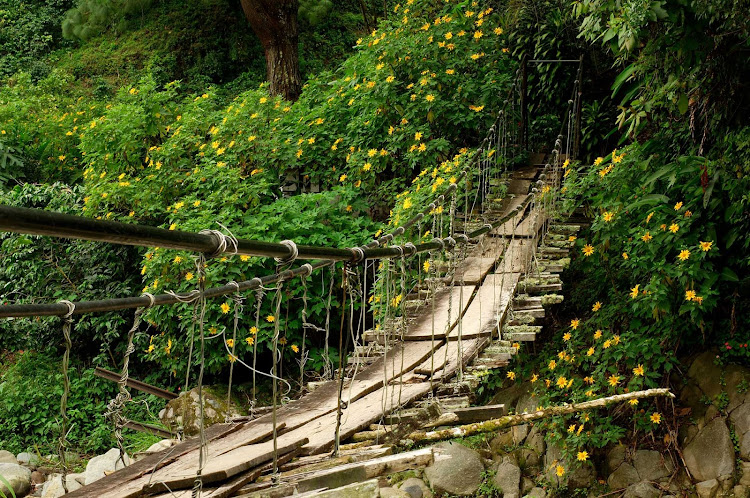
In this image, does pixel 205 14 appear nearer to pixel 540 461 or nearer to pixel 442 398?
pixel 540 461

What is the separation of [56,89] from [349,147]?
5.24 m

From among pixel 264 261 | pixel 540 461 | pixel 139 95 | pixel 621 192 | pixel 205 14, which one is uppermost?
pixel 205 14

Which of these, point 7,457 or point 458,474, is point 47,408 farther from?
point 458,474

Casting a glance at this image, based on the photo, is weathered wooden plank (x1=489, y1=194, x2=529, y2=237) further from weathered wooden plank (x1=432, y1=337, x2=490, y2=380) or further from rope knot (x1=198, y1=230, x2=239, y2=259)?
rope knot (x1=198, y1=230, x2=239, y2=259)

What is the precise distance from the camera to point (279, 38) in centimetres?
820

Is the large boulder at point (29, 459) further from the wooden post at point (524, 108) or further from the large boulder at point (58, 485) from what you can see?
the wooden post at point (524, 108)

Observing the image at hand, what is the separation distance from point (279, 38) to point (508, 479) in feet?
17.2

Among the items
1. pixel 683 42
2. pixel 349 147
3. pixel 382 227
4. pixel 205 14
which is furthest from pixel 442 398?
pixel 205 14

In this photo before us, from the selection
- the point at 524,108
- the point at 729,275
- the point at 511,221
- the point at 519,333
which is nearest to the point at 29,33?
the point at 524,108

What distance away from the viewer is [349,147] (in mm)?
6445

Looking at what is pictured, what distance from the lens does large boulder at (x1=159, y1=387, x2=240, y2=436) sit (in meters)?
5.15

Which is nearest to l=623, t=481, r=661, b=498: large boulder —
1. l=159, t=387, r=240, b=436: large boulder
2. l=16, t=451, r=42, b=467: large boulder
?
l=159, t=387, r=240, b=436: large boulder

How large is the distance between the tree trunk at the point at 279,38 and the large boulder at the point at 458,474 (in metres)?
4.50

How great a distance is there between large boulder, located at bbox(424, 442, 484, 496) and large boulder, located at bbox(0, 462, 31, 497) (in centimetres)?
265
